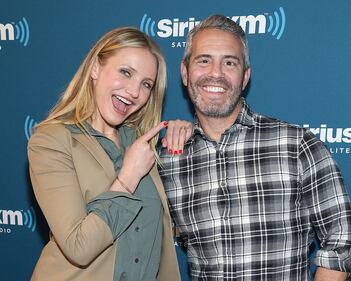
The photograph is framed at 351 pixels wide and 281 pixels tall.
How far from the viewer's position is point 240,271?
1.47m

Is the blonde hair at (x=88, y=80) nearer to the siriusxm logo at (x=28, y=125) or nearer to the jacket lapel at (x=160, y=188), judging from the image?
the jacket lapel at (x=160, y=188)

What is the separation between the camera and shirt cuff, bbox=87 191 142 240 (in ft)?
4.13

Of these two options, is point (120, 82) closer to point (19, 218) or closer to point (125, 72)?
point (125, 72)

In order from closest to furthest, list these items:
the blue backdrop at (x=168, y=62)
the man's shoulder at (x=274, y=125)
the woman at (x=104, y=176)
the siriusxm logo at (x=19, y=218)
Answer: the woman at (x=104, y=176), the man's shoulder at (x=274, y=125), the blue backdrop at (x=168, y=62), the siriusxm logo at (x=19, y=218)

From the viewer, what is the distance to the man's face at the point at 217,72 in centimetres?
153

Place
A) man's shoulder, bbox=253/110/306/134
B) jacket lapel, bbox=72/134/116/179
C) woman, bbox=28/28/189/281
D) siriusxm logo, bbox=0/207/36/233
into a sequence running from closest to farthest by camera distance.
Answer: woman, bbox=28/28/189/281, jacket lapel, bbox=72/134/116/179, man's shoulder, bbox=253/110/306/134, siriusxm logo, bbox=0/207/36/233

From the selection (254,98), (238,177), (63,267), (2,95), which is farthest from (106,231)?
(2,95)

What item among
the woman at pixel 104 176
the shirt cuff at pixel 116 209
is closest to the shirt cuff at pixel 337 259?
the woman at pixel 104 176

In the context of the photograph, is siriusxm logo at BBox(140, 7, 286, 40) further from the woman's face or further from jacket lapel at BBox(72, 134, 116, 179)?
jacket lapel at BBox(72, 134, 116, 179)

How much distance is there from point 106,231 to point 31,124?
110 cm

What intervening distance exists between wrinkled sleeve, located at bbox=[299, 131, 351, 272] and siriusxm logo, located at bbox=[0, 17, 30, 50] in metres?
1.42

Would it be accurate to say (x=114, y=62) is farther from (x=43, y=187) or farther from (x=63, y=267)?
(x=63, y=267)

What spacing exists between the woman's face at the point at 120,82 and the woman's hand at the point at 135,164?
114 mm

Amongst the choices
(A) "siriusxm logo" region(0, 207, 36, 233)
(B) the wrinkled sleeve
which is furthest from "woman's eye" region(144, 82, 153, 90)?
(A) "siriusxm logo" region(0, 207, 36, 233)
